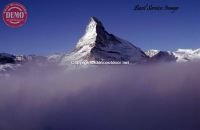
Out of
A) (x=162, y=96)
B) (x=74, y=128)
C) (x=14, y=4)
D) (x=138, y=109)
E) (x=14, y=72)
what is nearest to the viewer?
(x=14, y=4)

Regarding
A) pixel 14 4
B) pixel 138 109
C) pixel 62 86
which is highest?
pixel 14 4

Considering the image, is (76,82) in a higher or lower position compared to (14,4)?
lower

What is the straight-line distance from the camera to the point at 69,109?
9450 centimetres

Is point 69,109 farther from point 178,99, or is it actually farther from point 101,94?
point 178,99

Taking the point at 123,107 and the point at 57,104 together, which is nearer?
the point at 57,104

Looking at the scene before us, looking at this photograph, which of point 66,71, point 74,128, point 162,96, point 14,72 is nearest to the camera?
point 74,128

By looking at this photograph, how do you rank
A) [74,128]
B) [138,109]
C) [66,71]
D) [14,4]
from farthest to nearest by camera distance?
[66,71]
[138,109]
[74,128]
[14,4]

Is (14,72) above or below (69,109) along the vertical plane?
above

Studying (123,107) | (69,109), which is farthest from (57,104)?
(123,107)

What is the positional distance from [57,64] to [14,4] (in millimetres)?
114601

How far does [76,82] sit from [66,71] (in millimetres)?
27394

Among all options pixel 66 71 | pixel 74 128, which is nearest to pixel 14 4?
pixel 74 128

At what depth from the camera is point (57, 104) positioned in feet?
311

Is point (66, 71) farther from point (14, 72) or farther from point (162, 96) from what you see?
point (162, 96)
